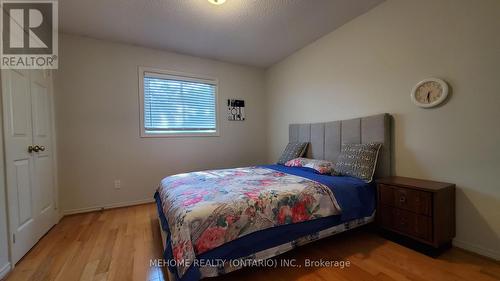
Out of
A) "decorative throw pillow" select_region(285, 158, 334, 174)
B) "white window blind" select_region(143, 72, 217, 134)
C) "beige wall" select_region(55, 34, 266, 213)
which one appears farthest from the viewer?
"white window blind" select_region(143, 72, 217, 134)

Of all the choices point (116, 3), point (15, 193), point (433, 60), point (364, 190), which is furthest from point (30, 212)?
point (433, 60)

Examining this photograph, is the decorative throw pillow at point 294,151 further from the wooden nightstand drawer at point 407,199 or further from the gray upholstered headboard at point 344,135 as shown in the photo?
the wooden nightstand drawer at point 407,199

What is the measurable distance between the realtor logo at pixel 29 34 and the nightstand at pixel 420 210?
341cm

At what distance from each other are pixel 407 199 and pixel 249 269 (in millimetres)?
1444

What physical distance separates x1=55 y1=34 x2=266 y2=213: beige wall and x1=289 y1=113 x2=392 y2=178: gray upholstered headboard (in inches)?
66.6

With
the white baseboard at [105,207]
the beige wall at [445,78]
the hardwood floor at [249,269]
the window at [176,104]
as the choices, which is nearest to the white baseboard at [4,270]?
the hardwood floor at [249,269]

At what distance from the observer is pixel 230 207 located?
1.35 m

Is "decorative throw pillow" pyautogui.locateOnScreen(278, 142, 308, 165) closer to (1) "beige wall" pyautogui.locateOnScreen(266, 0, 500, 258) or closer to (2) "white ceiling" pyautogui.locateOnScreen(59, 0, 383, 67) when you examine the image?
(1) "beige wall" pyautogui.locateOnScreen(266, 0, 500, 258)

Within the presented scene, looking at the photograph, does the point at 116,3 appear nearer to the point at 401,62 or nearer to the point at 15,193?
the point at 15,193

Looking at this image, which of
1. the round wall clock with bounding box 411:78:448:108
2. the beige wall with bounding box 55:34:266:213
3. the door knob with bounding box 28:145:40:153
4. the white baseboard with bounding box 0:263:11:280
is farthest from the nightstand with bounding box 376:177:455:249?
the door knob with bounding box 28:145:40:153

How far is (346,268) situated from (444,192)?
1012 millimetres

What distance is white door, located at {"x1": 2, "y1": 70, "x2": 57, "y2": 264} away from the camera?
1.62m

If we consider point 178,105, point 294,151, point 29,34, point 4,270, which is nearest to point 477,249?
point 294,151

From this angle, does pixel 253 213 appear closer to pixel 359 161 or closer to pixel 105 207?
pixel 359 161
